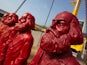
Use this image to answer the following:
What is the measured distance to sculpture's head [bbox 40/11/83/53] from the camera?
62.4 inches

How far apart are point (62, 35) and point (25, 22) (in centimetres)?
167

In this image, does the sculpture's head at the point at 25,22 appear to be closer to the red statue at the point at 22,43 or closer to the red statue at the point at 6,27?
the red statue at the point at 22,43

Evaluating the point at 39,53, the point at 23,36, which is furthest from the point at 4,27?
the point at 39,53

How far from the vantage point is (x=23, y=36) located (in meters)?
3.32

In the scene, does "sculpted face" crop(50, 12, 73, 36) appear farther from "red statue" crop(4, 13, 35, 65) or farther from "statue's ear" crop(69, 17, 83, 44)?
"red statue" crop(4, 13, 35, 65)

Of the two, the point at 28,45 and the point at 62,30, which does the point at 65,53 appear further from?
the point at 28,45

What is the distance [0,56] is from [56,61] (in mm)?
2204

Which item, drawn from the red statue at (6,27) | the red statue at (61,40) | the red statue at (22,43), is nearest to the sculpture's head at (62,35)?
the red statue at (61,40)

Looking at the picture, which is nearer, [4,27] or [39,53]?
[39,53]

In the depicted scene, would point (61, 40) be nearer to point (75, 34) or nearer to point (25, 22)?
point (75, 34)

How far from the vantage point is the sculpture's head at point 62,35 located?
158 cm

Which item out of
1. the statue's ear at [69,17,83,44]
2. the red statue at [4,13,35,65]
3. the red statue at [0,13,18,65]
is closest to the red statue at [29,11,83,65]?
the statue's ear at [69,17,83,44]

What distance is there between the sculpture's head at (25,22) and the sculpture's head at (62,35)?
62.0 inches

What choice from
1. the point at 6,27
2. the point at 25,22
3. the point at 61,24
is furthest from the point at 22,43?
the point at 61,24
